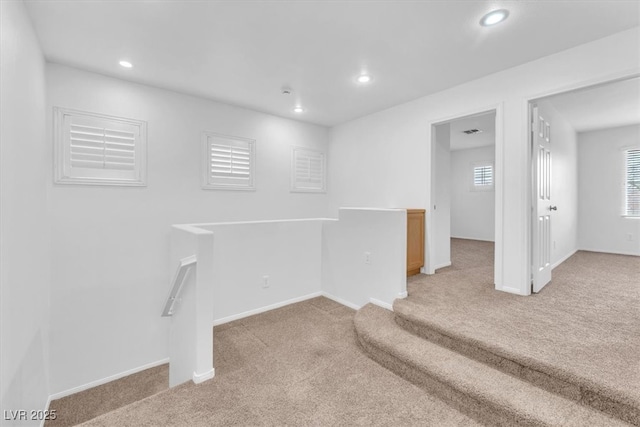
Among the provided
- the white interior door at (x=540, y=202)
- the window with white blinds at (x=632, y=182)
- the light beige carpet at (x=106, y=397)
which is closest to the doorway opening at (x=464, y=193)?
the white interior door at (x=540, y=202)

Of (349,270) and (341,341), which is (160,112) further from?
(341,341)

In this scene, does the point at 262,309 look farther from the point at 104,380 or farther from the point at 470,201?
the point at 470,201

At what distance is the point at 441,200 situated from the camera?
4.13 meters

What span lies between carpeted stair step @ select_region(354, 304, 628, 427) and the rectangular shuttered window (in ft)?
19.5

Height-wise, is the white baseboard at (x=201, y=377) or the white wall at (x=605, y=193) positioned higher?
the white wall at (x=605, y=193)

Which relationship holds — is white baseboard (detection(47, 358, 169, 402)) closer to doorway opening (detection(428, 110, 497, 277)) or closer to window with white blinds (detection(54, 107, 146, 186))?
window with white blinds (detection(54, 107, 146, 186))

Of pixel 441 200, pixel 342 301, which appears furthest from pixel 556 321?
pixel 342 301

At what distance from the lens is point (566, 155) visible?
486 cm

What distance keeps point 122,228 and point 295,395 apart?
265 centimetres

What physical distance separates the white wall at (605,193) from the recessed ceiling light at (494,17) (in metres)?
5.24

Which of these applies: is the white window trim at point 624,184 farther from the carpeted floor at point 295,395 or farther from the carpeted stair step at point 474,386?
the carpeted floor at point 295,395

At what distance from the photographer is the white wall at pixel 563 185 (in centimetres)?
414

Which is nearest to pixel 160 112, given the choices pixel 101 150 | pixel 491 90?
pixel 101 150

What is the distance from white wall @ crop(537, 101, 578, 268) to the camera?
4137 millimetres
